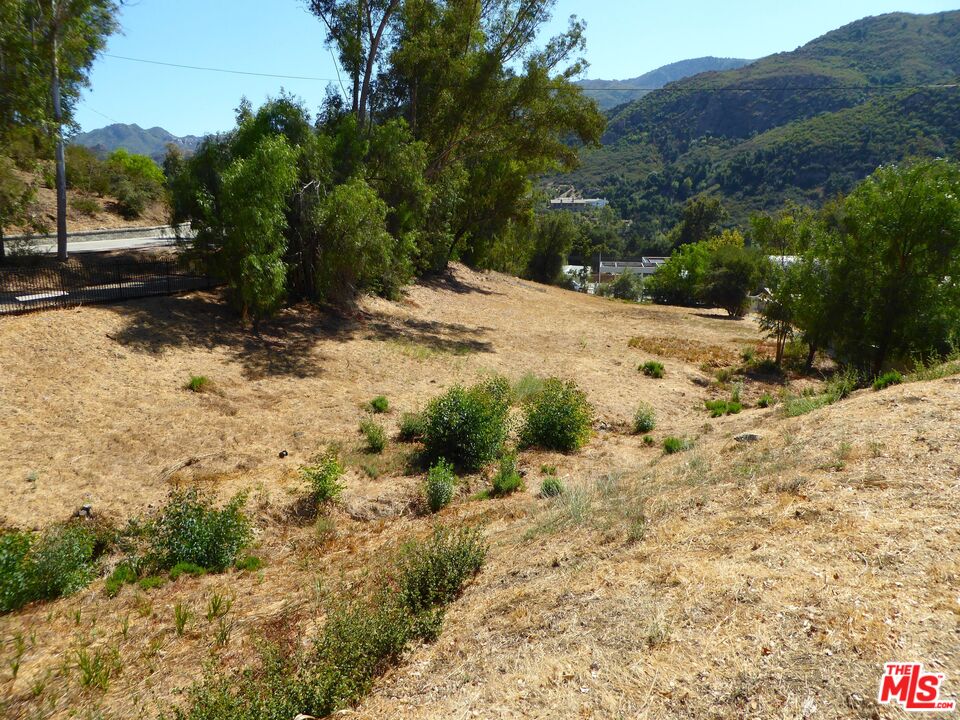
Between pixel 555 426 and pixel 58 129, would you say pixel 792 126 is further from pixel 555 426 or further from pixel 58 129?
pixel 58 129

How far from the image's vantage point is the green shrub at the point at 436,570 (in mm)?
5637

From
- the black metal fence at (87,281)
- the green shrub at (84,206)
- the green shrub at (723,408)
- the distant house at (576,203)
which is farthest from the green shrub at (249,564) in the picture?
the distant house at (576,203)

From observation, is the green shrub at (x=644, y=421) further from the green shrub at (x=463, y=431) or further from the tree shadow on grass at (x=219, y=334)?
the tree shadow on grass at (x=219, y=334)

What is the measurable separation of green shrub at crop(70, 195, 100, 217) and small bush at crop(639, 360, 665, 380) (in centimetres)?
2812

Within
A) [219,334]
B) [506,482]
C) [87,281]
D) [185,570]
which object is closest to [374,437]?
Result: [506,482]

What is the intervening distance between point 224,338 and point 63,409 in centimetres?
533

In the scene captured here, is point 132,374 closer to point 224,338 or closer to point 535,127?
point 224,338

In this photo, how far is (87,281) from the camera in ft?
52.6

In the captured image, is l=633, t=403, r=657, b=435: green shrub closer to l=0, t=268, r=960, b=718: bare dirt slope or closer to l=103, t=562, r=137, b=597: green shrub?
l=0, t=268, r=960, b=718: bare dirt slope

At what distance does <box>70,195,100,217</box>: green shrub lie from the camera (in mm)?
28531

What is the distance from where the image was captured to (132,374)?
12.4 m

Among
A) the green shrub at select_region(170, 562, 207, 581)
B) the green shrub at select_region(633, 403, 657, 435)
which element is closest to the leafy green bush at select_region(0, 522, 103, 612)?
the green shrub at select_region(170, 562, 207, 581)

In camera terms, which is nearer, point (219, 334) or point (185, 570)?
point (185, 570)

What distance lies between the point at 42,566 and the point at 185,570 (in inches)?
59.9
